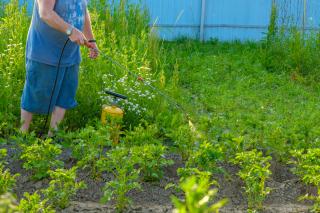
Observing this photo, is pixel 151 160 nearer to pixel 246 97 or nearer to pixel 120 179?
pixel 120 179

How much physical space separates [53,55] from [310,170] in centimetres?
209

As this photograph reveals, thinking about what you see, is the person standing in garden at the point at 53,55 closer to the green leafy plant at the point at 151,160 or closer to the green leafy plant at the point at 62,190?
the green leafy plant at the point at 151,160

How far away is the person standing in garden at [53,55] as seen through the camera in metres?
5.25

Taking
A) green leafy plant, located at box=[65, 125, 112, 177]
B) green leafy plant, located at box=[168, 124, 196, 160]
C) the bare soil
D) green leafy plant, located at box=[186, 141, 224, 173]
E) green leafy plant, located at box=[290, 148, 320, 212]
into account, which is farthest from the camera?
green leafy plant, located at box=[168, 124, 196, 160]

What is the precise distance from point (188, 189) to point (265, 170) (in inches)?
96.1

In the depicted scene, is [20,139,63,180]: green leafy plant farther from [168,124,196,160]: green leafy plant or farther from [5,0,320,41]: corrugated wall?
[5,0,320,41]: corrugated wall

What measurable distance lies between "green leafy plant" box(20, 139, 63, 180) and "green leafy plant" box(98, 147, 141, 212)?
300 millimetres

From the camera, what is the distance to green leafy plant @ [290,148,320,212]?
4.50 metres

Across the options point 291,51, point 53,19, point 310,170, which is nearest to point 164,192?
point 310,170

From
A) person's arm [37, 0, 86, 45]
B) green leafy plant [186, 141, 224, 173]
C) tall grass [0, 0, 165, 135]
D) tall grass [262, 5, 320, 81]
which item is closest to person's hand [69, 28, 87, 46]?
person's arm [37, 0, 86, 45]

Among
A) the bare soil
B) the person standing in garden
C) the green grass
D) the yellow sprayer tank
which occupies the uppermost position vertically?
the person standing in garden

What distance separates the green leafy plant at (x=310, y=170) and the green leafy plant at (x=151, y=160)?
86 cm

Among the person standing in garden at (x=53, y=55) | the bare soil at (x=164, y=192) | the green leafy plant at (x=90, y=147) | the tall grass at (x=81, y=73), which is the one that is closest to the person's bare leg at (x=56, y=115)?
the person standing in garden at (x=53, y=55)

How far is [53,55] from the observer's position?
552 centimetres
